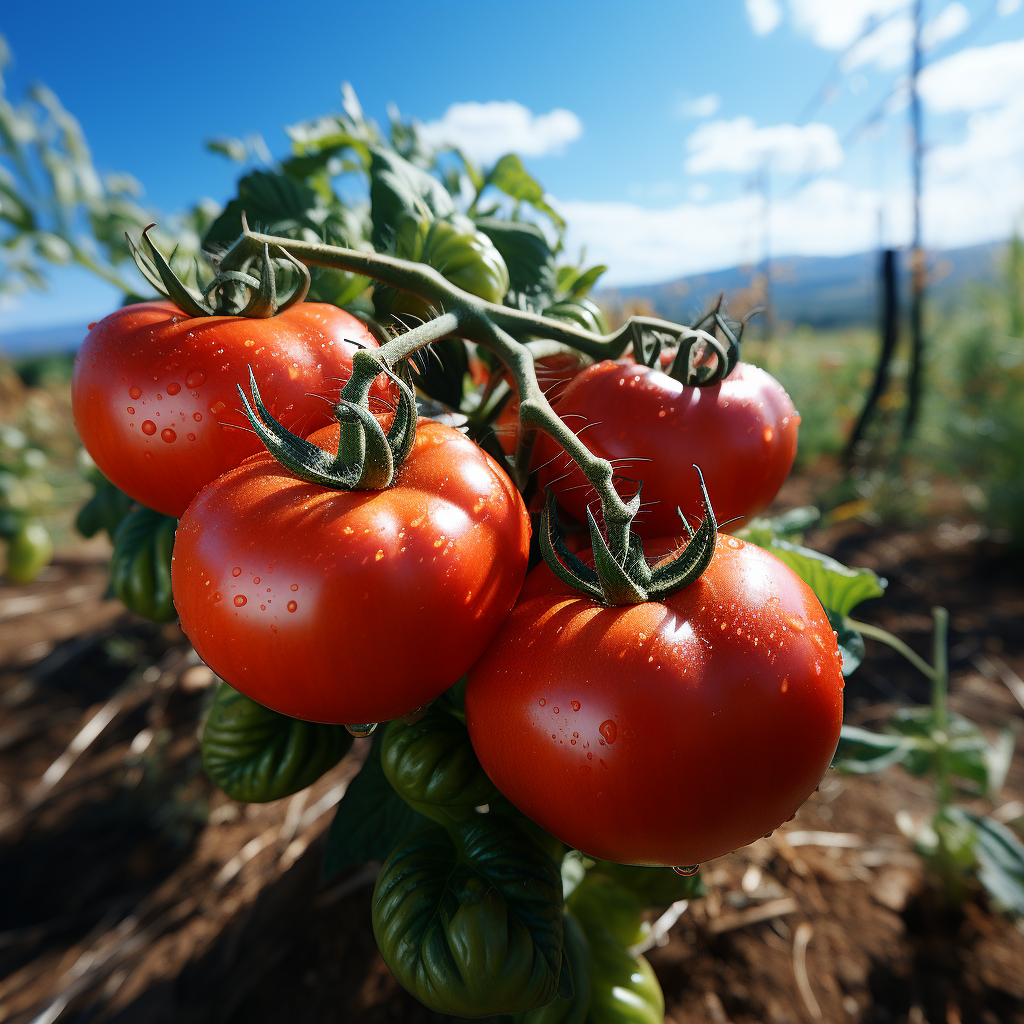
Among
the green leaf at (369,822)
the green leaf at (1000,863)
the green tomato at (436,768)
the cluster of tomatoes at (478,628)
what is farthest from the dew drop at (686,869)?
the green leaf at (1000,863)

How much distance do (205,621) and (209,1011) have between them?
0.73 meters

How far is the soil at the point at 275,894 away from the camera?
0.83 metres

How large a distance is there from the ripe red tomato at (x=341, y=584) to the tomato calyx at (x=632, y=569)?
0.03 meters

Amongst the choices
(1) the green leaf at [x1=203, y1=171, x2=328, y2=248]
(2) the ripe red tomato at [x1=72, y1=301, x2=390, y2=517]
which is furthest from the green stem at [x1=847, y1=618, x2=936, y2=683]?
(1) the green leaf at [x1=203, y1=171, x2=328, y2=248]

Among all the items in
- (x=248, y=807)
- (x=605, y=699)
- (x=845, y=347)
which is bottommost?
(x=845, y=347)

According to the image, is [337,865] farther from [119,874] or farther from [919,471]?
[919,471]

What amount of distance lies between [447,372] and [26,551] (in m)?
2.28

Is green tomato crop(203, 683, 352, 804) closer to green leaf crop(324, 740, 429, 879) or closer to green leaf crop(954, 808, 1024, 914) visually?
green leaf crop(324, 740, 429, 879)

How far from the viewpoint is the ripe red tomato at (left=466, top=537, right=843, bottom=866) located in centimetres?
32

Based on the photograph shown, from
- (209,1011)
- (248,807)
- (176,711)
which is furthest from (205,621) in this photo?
(176,711)

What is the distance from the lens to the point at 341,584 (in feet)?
1.04

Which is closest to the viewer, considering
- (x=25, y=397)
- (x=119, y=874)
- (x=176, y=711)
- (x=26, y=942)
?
(x=26, y=942)

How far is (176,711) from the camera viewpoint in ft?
5.48

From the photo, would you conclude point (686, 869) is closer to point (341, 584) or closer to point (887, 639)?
point (341, 584)
